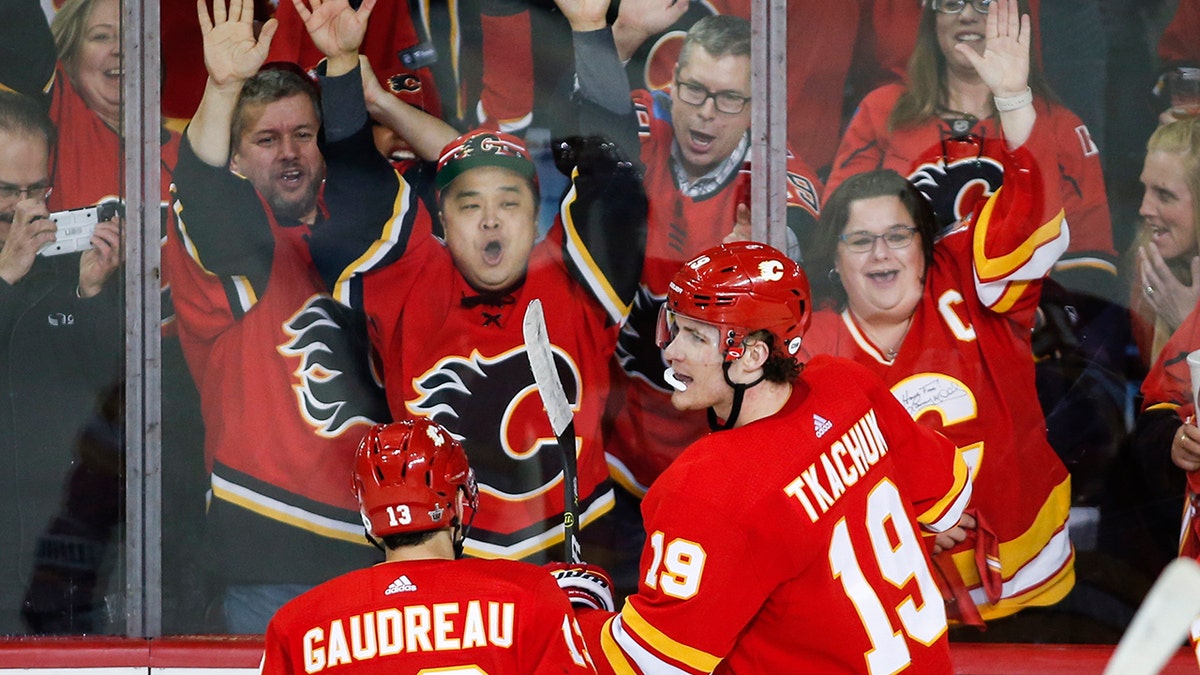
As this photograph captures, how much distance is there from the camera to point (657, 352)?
371cm

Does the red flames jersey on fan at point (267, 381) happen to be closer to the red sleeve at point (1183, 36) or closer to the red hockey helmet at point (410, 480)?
the red hockey helmet at point (410, 480)

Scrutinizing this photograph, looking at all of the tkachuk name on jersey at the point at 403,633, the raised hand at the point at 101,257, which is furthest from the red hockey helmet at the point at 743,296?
the raised hand at the point at 101,257

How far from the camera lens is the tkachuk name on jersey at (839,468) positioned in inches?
87.7

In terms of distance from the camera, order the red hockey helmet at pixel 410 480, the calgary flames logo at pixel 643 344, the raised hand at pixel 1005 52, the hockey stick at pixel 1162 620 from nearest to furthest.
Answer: the hockey stick at pixel 1162 620 < the red hockey helmet at pixel 410 480 < the raised hand at pixel 1005 52 < the calgary flames logo at pixel 643 344

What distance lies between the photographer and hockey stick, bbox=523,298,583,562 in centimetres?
311

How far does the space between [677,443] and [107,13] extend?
1967 millimetres

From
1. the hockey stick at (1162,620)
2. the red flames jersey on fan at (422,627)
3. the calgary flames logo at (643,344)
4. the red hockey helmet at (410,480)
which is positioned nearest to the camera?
the hockey stick at (1162,620)

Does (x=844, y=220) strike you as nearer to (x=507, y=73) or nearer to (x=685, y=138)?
(x=685, y=138)

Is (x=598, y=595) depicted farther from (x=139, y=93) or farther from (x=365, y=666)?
(x=139, y=93)

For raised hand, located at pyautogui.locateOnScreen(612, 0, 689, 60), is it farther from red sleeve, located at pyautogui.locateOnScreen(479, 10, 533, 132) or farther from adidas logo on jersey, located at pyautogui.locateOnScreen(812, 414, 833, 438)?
adidas logo on jersey, located at pyautogui.locateOnScreen(812, 414, 833, 438)

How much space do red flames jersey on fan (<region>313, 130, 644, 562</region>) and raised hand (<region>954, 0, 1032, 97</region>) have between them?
39.9 inches

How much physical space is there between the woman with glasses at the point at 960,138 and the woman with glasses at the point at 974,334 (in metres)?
0.04

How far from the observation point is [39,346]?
12.1ft

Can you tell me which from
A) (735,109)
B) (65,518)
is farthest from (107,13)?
(735,109)
